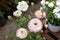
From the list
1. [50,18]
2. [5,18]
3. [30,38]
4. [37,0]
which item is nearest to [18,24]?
[30,38]

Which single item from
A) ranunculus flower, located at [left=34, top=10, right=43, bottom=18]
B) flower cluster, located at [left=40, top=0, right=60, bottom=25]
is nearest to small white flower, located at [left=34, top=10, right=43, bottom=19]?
ranunculus flower, located at [left=34, top=10, right=43, bottom=18]

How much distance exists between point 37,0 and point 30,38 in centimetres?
146

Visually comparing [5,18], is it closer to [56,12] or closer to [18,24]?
[18,24]

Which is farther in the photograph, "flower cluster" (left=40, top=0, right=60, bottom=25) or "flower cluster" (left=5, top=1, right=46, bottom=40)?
"flower cluster" (left=40, top=0, right=60, bottom=25)

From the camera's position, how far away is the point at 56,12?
0.89 meters

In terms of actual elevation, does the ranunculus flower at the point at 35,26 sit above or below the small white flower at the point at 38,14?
below

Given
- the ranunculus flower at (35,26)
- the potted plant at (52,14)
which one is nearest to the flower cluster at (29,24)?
the ranunculus flower at (35,26)

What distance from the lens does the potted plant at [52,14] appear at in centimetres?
93


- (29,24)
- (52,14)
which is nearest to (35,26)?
(29,24)

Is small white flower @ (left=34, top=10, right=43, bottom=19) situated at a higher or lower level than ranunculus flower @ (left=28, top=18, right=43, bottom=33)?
higher

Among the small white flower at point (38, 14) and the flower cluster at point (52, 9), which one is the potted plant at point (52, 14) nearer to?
the flower cluster at point (52, 9)

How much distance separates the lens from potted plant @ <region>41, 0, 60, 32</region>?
3.05 feet

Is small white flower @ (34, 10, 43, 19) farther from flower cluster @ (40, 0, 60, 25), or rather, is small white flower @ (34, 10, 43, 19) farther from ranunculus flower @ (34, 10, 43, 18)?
flower cluster @ (40, 0, 60, 25)

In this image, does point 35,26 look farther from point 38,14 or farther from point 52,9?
point 52,9
